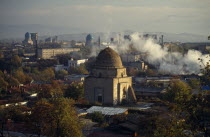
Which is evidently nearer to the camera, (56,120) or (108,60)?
(56,120)

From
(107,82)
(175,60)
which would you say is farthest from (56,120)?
(175,60)

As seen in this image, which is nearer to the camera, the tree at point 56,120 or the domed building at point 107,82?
the tree at point 56,120

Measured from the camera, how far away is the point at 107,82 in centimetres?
2547

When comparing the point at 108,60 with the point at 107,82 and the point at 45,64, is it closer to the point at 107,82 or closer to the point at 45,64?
the point at 107,82

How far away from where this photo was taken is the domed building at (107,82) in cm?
2550

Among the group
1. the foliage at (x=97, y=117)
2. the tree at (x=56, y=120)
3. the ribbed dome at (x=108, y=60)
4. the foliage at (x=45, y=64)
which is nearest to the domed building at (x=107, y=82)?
the ribbed dome at (x=108, y=60)

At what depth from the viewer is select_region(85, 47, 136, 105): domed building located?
2550 cm

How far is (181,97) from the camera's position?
348 inches

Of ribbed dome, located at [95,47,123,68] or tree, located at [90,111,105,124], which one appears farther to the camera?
ribbed dome, located at [95,47,123,68]

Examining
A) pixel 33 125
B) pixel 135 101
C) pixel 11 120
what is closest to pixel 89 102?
pixel 135 101

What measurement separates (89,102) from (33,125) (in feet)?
32.2

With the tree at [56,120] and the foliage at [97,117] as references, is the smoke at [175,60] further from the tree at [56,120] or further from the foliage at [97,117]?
the tree at [56,120]

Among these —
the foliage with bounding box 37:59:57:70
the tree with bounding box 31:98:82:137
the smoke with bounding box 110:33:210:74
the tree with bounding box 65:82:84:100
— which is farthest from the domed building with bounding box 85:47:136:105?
the foliage with bounding box 37:59:57:70

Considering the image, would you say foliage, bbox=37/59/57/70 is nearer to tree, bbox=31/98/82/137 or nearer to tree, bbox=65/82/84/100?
tree, bbox=65/82/84/100
